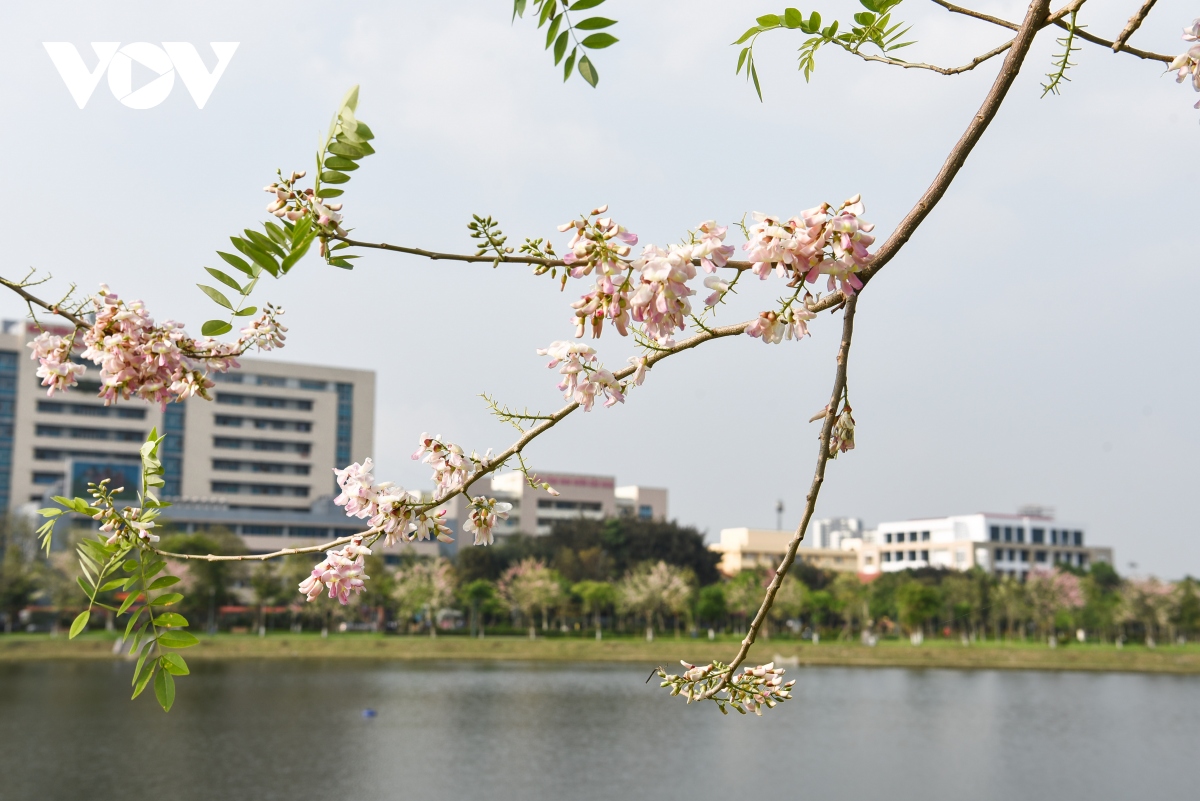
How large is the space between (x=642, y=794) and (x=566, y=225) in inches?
789

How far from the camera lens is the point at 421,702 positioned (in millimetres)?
31188

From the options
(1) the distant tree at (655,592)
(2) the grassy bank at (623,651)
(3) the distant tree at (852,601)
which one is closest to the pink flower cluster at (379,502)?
(2) the grassy bank at (623,651)

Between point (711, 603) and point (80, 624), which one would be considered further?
point (711, 603)

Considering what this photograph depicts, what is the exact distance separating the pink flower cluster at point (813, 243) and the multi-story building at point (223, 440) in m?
65.6

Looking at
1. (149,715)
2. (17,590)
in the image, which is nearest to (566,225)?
(149,715)

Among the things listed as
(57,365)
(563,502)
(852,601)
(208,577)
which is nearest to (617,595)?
(852,601)

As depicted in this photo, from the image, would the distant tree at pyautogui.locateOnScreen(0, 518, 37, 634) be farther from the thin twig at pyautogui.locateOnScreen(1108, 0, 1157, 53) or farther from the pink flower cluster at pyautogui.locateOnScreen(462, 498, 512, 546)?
the thin twig at pyautogui.locateOnScreen(1108, 0, 1157, 53)

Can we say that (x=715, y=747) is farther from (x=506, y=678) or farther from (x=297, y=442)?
(x=297, y=442)

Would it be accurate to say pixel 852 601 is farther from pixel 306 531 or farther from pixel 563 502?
pixel 306 531

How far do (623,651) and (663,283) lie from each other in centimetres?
4873

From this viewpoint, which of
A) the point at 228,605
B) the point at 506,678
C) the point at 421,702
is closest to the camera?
the point at 421,702

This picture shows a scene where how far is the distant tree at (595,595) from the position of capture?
177 ft

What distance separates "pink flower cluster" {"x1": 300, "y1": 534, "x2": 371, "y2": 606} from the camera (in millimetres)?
2055

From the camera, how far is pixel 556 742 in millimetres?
24953
